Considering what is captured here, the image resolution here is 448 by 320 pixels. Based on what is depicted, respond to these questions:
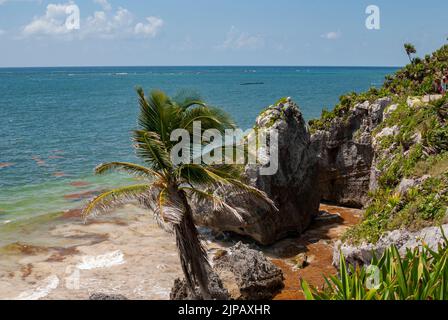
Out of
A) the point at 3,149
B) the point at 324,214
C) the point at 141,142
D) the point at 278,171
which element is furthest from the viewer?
the point at 3,149

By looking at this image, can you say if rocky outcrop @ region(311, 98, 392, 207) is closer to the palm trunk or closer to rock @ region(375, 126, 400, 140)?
rock @ region(375, 126, 400, 140)

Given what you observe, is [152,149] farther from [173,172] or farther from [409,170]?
[409,170]

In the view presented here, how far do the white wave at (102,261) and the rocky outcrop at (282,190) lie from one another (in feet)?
13.3

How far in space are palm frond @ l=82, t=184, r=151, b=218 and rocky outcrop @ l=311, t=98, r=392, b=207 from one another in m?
16.7

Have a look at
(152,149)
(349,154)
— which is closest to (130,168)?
(152,149)

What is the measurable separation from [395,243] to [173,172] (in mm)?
5853

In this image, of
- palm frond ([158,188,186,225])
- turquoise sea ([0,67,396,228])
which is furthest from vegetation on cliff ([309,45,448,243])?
turquoise sea ([0,67,396,228])

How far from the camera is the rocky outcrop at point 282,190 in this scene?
21.5 metres

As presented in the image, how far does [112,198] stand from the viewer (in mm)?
12016

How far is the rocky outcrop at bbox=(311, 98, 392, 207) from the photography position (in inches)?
1028
